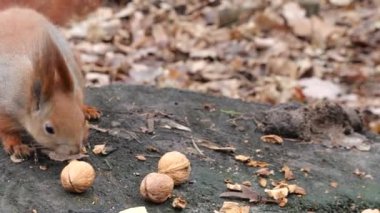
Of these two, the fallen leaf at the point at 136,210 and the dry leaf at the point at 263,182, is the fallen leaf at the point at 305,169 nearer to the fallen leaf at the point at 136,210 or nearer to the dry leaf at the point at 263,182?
the dry leaf at the point at 263,182

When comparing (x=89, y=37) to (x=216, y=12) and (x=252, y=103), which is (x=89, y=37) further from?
(x=252, y=103)

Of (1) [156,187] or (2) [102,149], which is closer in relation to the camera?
(1) [156,187]

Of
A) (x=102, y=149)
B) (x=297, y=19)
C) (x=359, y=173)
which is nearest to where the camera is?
(x=102, y=149)

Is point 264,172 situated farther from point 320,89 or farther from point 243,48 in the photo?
point 243,48

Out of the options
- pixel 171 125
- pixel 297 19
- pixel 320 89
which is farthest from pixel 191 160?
pixel 297 19

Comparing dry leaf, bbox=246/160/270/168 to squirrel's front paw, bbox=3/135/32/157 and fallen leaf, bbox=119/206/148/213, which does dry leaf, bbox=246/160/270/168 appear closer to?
fallen leaf, bbox=119/206/148/213

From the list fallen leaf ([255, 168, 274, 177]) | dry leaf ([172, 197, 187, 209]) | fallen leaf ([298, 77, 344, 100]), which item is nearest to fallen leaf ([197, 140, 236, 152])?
fallen leaf ([255, 168, 274, 177])
